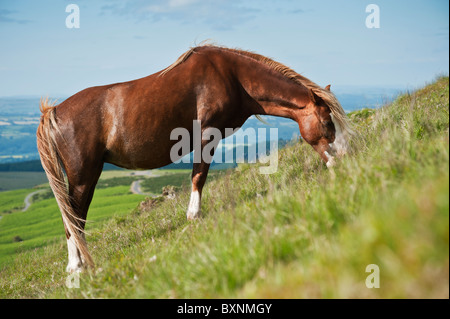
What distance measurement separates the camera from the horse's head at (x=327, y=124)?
252 inches

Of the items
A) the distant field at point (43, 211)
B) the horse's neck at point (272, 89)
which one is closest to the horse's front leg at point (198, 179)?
the horse's neck at point (272, 89)

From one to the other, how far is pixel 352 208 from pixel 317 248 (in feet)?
2.27

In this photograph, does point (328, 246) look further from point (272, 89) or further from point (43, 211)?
point (43, 211)

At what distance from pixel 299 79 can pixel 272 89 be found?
1.65 feet

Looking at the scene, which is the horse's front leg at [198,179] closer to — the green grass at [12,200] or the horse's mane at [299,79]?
Answer: the horse's mane at [299,79]

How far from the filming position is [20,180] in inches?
3469

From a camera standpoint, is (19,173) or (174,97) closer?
(174,97)

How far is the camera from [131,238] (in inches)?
280

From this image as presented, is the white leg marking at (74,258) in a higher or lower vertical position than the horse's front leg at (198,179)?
lower

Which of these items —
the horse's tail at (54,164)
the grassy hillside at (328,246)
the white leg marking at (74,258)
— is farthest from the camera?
the horse's tail at (54,164)

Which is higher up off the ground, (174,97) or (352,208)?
(174,97)

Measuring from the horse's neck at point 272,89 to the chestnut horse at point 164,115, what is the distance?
2 cm

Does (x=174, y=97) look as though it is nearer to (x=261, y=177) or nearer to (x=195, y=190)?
(x=195, y=190)
